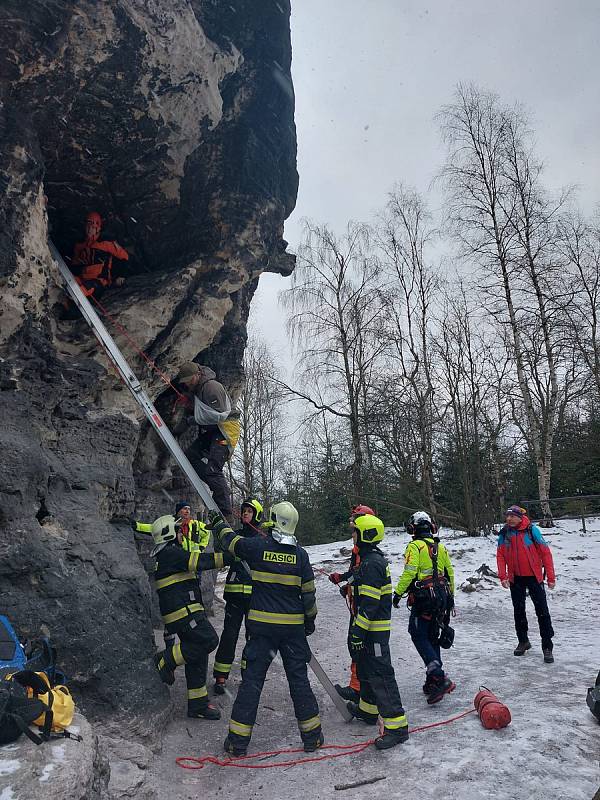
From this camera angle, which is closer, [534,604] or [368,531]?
[368,531]

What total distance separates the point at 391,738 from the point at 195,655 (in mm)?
1875

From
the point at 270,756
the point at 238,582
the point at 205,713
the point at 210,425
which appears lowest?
the point at 270,756

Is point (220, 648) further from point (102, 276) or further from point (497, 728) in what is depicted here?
point (102, 276)

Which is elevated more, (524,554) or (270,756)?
(524,554)

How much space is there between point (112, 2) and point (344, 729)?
777 cm

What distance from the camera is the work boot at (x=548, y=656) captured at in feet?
19.6

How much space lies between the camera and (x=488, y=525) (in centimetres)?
1519

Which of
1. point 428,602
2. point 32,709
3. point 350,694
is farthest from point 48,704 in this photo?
point 428,602

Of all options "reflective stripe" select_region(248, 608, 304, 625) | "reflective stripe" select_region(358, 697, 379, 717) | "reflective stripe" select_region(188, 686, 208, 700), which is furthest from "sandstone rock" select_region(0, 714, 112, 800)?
"reflective stripe" select_region(358, 697, 379, 717)

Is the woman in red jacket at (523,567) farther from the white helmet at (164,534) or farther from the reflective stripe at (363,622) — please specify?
the white helmet at (164,534)

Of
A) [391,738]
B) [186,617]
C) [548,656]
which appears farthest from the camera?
[548,656]

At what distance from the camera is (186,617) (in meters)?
5.02

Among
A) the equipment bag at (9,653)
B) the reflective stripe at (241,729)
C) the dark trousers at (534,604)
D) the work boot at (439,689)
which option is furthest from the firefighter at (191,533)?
the dark trousers at (534,604)

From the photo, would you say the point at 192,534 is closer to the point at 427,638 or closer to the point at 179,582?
the point at 179,582
